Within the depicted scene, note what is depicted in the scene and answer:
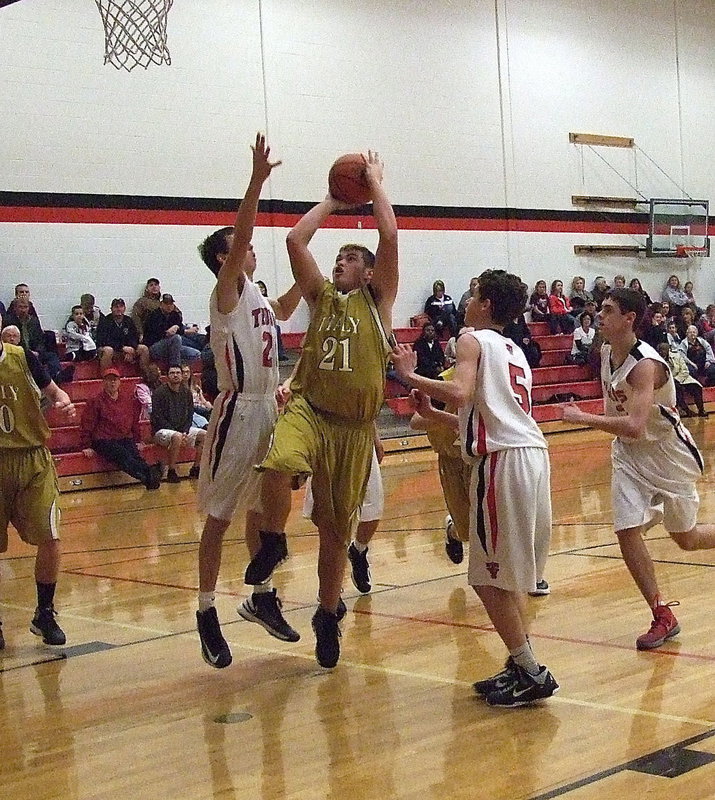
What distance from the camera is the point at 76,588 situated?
7285 mm

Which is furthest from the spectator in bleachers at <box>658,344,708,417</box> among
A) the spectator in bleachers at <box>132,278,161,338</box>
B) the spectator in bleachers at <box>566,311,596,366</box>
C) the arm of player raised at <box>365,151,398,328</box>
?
the arm of player raised at <box>365,151,398,328</box>

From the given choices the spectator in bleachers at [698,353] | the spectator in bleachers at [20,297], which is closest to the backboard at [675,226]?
the spectator in bleachers at [698,353]

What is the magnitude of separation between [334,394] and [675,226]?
61.7ft

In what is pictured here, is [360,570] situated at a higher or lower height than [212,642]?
lower

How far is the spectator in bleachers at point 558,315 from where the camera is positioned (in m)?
19.4

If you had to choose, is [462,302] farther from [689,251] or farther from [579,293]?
[689,251]

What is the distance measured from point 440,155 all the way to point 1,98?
7287mm

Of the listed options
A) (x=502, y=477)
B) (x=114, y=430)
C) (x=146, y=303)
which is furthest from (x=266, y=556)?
(x=146, y=303)

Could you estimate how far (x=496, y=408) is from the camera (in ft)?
14.5

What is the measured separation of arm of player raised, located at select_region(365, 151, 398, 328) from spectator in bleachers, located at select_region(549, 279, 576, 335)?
14.9 metres

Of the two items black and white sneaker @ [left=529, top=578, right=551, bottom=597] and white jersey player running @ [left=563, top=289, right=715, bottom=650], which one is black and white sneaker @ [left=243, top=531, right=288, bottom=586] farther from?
black and white sneaker @ [left=529, top=578, right=551, bottom=597]

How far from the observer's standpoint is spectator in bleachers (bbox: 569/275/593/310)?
20203 millimetres

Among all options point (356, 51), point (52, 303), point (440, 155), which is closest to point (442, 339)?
point (440, 155)

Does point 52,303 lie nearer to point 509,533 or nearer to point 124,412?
point 124,412
